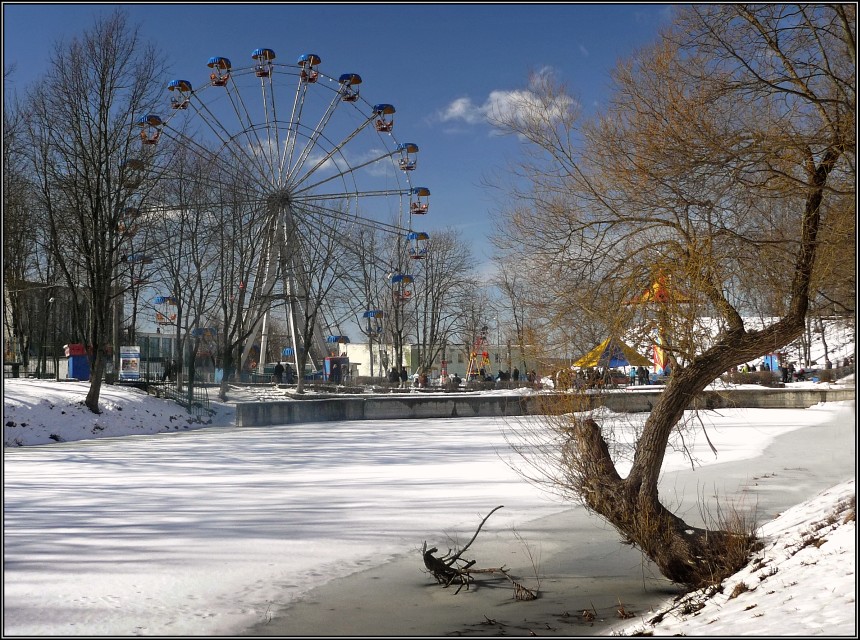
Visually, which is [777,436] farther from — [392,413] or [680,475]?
[392,413]

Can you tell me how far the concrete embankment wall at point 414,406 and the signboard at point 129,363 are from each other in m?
5.93

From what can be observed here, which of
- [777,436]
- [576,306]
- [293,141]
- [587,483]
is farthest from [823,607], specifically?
[293,141]

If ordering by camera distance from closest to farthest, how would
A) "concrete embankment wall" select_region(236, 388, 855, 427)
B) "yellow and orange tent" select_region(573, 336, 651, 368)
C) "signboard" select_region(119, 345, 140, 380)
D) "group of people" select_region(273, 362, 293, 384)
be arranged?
"yellow and orange tent" select_region(573, 336, 651, 368) < "concrete embankment wall" select_region(236, 388, 855, 427) < "signboard" select_region(119, 345, 140, 380) < "group of people" select_region(273, 362, 293, 384)

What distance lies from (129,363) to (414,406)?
10.4m

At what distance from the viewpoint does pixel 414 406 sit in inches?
1214

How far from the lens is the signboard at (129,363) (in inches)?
1172

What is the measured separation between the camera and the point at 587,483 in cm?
946

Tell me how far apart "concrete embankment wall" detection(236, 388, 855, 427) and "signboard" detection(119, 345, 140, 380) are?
5.93m

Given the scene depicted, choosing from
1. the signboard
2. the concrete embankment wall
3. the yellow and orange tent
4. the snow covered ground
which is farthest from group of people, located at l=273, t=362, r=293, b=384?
the yellow and orange tent

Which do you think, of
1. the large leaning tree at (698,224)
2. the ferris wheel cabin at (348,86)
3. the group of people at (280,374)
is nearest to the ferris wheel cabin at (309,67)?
the ferris wheel cabin at (348,86)

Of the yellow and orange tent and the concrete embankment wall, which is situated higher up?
the yellow and orange tent

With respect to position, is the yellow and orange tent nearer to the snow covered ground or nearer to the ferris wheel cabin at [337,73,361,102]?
the snow covered ground

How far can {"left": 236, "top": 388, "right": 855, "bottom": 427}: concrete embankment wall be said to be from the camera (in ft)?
86.7

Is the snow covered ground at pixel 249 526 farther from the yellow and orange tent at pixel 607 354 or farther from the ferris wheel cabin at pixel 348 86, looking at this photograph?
the ferris wheel cabin at pixel 348 86
